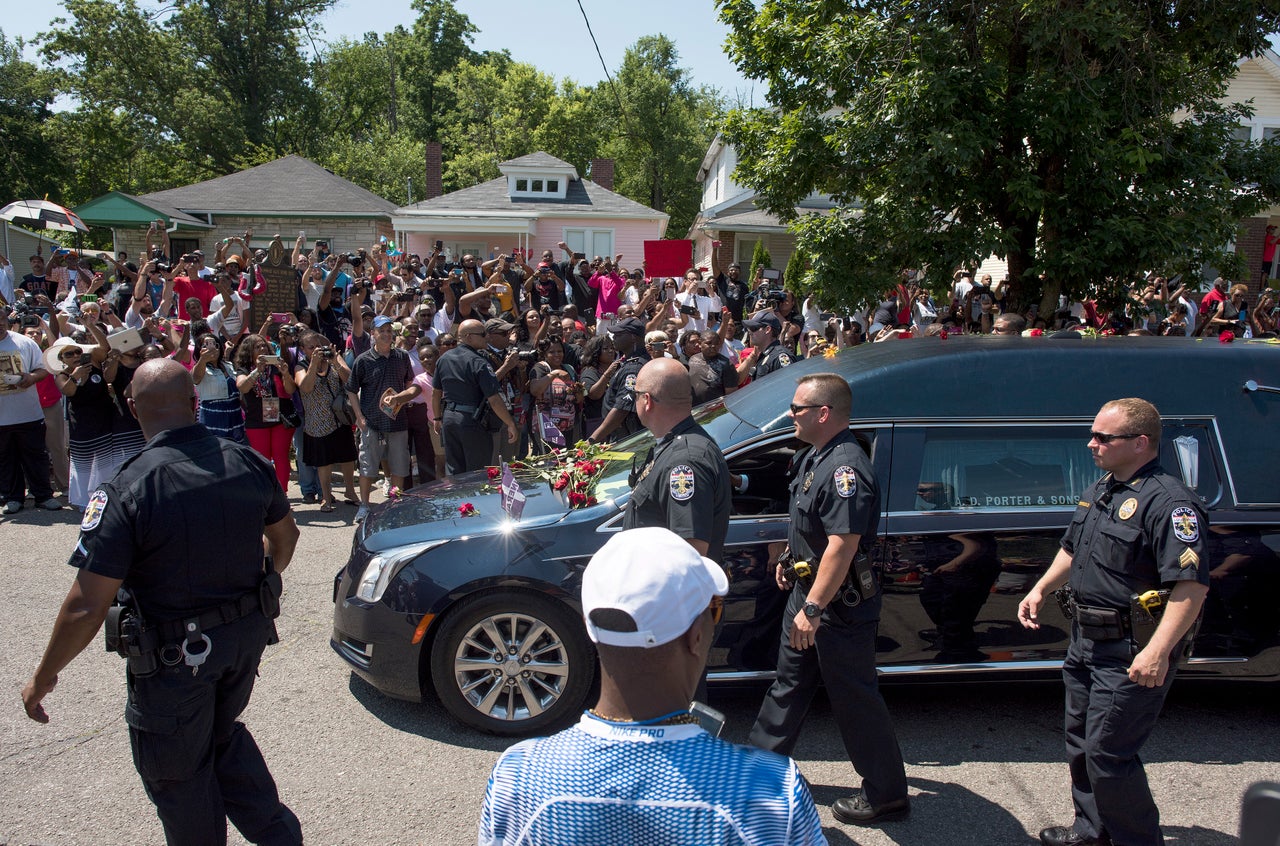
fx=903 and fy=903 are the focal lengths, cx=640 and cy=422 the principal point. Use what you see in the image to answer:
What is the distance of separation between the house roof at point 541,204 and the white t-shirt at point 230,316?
17756 mm

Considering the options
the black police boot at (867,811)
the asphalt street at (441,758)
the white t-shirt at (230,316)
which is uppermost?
the white t-shirt at (230,316)

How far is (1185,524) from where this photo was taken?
10.1 ft

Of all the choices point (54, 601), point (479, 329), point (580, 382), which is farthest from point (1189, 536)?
point (54, 601)

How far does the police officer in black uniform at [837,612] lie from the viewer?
11.2ft

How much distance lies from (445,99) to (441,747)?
2409 inches

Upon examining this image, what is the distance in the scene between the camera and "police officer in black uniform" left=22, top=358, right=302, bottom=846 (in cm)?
286

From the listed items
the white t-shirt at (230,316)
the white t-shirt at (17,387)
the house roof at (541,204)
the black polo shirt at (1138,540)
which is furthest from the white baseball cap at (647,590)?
the house roof at (541,204)

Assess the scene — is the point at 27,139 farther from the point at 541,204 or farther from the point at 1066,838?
the point at 1066,838

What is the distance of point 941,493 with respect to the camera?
169 inches

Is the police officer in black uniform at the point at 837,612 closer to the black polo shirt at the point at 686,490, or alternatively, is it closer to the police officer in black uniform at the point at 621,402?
the black polo shirt at the point at 686,490

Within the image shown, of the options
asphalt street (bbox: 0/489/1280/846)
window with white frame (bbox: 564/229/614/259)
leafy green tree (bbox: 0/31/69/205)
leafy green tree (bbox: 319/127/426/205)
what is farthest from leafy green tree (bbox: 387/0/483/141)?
asphalt street (bbox: 0/489/1280/846)

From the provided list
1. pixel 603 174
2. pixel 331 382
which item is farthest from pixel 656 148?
pixel 331 382

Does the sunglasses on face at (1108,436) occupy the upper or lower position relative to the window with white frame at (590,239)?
lower

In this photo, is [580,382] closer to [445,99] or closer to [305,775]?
[305,775]
